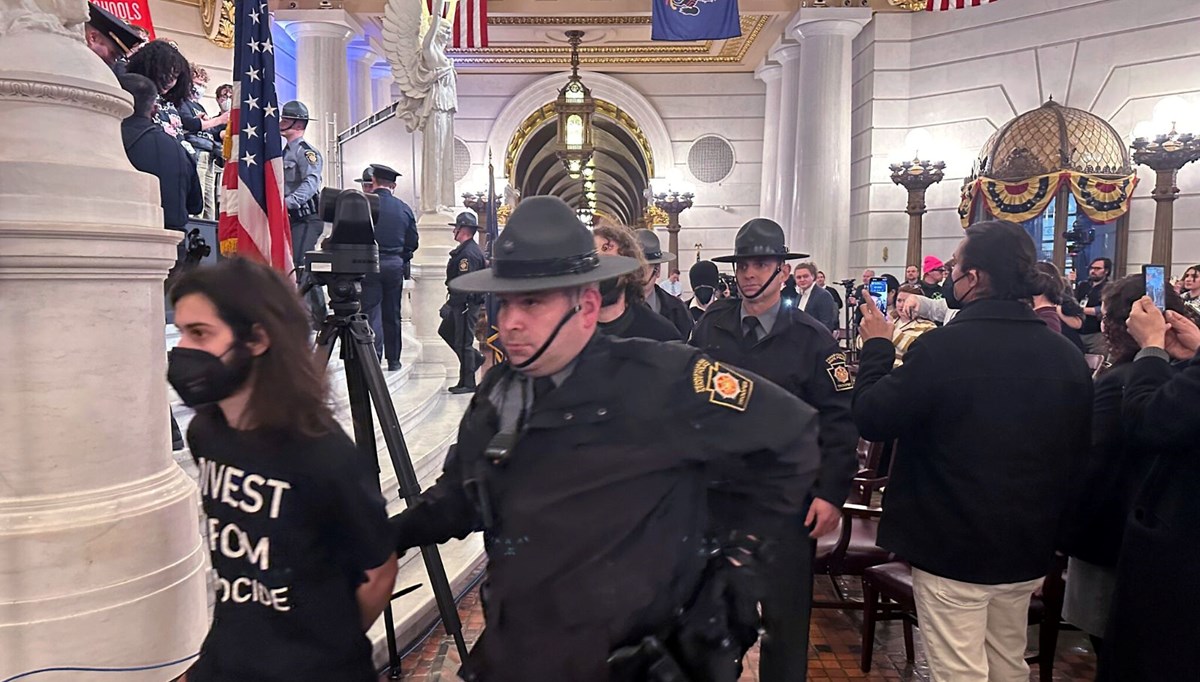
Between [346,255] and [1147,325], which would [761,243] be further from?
[346,255]

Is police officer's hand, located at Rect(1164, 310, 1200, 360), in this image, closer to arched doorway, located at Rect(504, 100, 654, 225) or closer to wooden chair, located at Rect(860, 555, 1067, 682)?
wooden chair, located at Rect(860, 555, 1067, 682)

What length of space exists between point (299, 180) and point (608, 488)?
4.93 meters

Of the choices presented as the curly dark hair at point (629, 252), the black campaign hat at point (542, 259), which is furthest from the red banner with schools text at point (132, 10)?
the black campaign hat at point (542, 259)

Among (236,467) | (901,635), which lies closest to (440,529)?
(236,467)

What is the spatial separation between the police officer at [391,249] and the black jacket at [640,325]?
3608mm

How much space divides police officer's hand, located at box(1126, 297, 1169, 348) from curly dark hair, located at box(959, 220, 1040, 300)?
30cm

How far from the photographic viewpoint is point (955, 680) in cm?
245

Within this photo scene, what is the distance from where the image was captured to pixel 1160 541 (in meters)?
2.18

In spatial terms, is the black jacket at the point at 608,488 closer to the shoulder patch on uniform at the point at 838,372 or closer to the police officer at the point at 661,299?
the shoulder patch on uniform at the point at 838,372

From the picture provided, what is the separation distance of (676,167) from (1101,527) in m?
14.1

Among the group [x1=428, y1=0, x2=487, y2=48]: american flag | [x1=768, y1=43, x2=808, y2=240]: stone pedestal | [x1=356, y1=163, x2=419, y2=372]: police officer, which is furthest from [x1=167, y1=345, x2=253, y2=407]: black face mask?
[x1=768, y1=43, x2=808, y2=240]: stone pedestal

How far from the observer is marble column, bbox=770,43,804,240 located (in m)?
13.4

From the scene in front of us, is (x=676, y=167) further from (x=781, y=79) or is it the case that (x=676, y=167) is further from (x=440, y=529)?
(x=440, y=529)

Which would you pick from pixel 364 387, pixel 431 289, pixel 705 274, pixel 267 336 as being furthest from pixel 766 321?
pixel 431 289
